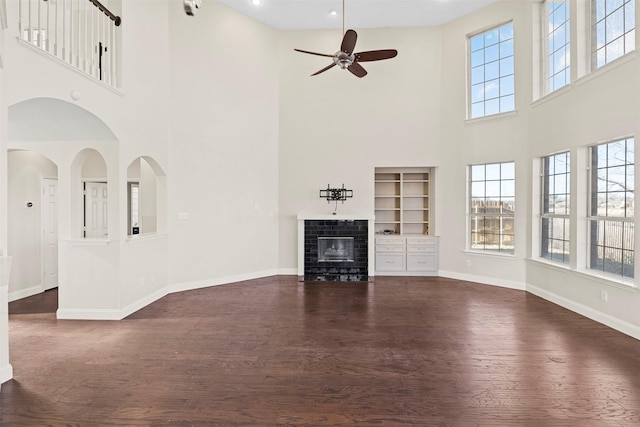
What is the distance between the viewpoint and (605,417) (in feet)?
8.21

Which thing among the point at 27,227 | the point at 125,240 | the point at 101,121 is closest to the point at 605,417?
the point at 125,240

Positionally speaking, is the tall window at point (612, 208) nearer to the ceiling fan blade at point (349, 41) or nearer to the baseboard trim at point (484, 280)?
the baseboard trim at point (484, 280)

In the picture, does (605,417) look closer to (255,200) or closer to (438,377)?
(438,377)

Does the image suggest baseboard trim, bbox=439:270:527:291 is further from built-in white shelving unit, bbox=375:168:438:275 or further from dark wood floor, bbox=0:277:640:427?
dark wood floor, bbox=0:277:640:427

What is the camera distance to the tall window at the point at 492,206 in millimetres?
6652

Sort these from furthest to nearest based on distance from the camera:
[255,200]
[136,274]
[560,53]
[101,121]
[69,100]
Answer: [255,200] < [560,53] < [136,274] < [101,121] < [69,100]

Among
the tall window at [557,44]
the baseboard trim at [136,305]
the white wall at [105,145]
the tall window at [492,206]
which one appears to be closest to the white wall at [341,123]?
the tall window at [492,206]

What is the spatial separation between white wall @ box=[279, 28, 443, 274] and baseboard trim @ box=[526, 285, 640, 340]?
3328 millimetres

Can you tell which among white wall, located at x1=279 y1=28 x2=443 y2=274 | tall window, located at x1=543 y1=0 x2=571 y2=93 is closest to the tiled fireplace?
white wall, located at x1=279 y1=28 x2=443 y2=274

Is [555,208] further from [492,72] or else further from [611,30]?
[492,72]

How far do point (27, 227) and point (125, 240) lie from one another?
2.25 meters

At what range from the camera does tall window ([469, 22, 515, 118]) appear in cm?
670

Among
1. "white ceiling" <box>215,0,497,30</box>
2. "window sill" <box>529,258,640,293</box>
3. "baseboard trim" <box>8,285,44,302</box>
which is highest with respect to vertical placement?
"white ceiling" <box>215,0,497,30</box>

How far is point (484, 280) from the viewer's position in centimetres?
690
